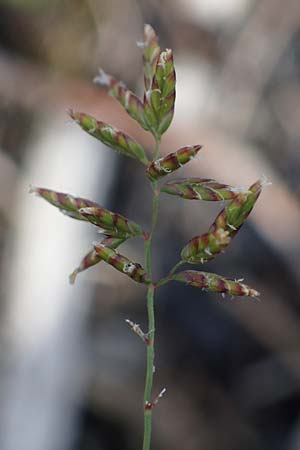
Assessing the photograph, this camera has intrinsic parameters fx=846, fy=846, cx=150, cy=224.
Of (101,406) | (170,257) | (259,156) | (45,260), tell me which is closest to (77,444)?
(101,406)

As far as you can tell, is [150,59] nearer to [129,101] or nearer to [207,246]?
[129,101]

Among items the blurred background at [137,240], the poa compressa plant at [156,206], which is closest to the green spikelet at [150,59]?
the poa compressa plant at [156,206]

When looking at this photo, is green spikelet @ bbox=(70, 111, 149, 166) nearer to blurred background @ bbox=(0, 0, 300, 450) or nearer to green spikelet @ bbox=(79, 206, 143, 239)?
green spikelet @ bbox=(79, 206, 143, 239)

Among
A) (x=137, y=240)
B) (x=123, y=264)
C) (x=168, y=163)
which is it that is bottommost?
(x=137, y=240)

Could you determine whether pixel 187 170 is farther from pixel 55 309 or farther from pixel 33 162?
pixel 55 309

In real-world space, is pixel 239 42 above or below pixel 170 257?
above

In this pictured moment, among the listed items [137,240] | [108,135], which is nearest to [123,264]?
[108,135]

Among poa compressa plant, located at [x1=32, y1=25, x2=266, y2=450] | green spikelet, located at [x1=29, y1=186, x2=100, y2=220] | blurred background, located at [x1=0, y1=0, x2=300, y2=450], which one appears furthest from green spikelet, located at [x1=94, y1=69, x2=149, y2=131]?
blurred background, located at [x1=0, y1=0, x2=300, y2=450]
